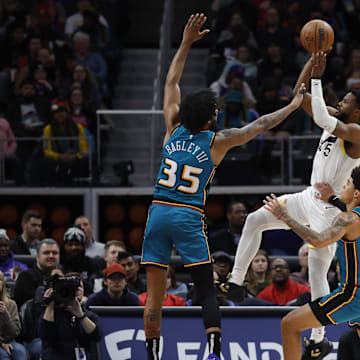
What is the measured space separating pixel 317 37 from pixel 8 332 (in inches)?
156

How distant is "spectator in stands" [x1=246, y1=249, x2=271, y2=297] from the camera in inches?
416

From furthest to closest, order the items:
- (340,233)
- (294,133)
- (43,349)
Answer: (294,133) → (43,349) → (340,233)

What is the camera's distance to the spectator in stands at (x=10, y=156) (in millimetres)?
12648

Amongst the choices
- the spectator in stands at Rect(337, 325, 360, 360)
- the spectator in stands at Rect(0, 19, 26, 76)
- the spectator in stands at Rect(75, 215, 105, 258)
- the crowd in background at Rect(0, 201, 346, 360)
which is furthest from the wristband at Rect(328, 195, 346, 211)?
the spectator in stands at Rect(0, 19, 26, 76)

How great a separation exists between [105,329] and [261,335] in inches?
58.0

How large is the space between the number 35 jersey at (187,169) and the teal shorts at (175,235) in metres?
0.08

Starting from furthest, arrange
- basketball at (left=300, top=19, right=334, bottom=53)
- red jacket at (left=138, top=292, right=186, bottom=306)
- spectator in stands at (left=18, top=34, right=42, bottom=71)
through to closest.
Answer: spectator in stands at (left=18, top=34, right=42, bottom=71) < red jacket at (left=138, top=292, right=186, bottom=306) < basketball at (left=300, top=19, right=334, bottom=53)

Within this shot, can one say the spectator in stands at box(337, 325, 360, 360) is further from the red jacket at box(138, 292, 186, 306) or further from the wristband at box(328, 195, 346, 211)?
the red jacket at box(138, 292, 186, 306)

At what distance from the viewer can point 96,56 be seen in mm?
15445

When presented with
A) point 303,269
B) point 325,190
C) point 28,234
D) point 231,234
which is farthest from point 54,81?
point 325,190

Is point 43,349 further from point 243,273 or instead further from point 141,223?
point 141,223

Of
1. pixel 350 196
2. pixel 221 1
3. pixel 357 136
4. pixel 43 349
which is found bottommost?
pixel 43 349

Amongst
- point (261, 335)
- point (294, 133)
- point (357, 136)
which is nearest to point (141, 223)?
point (294, 133)

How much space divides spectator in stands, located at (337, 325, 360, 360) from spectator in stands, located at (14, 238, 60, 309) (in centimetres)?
305
